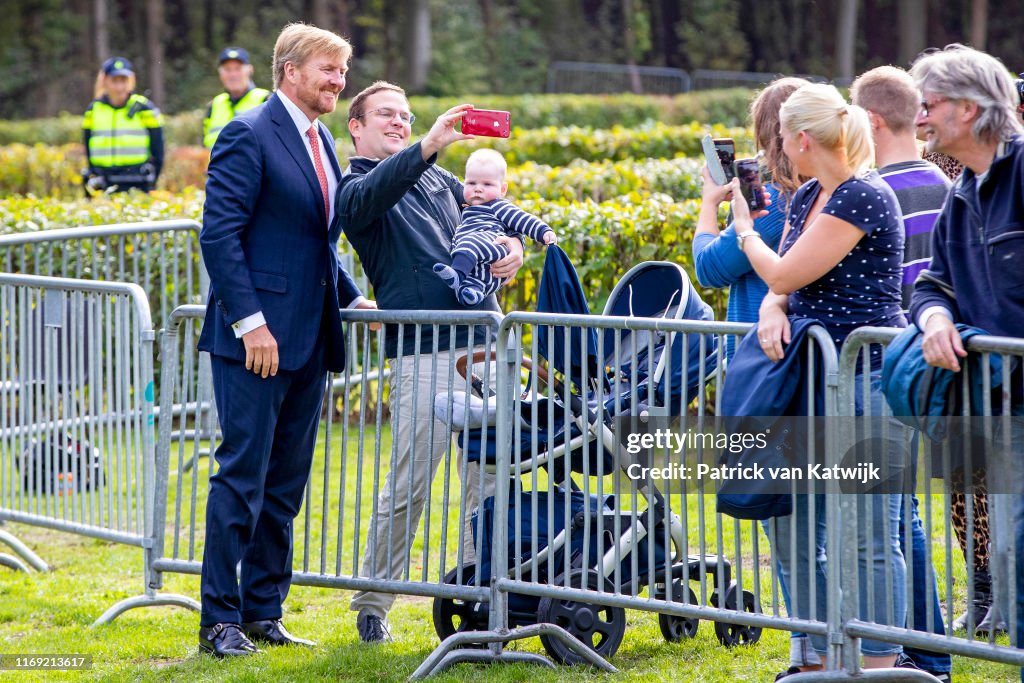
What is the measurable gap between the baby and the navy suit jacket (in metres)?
0.46

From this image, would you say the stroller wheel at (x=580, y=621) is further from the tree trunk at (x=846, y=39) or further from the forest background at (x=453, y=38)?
the forest background at (x=453, y=38)

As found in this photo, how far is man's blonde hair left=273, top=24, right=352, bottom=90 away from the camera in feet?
16.1

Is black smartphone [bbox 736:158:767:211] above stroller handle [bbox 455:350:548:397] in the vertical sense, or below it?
above

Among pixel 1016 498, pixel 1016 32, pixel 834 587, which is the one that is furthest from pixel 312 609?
pixel 1016 32

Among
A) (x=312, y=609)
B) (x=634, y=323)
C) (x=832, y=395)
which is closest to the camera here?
(x=832, y=395)

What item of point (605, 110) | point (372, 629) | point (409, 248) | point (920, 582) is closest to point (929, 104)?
point (920, 582)

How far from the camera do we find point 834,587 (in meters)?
4.10

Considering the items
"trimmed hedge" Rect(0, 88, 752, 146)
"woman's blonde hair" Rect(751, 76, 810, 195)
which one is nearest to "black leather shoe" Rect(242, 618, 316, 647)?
"woman's blonde hair" Rect(751, 76, 810, 195)

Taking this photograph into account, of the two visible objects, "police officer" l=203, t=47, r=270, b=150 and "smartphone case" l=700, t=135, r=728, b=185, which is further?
"police officer" l=203, t=47, r=270, b=150

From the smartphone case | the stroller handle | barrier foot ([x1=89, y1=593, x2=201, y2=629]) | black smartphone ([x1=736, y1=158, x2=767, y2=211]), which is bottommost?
barrier foot ([x1=89, y1=593, x2=201, y2=629])

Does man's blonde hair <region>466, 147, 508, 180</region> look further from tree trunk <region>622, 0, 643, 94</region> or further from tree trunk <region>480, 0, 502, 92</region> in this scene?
tree trunk <region>480, 0, 502, 92</region>

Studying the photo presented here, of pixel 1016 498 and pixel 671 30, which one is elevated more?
pixel 671 30

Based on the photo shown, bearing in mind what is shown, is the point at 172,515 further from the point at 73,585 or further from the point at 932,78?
the point at 932,78

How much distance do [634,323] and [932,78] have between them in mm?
→ 1152
